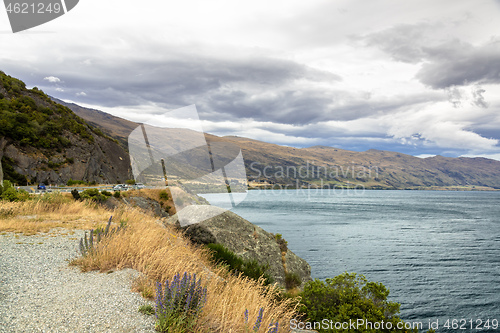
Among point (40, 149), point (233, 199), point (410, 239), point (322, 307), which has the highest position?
point (40, 149)

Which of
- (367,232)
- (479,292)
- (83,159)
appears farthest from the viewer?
(83,159)

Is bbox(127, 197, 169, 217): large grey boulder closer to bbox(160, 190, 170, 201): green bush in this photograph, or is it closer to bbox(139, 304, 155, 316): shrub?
bbox(160, 190, 170, 201): green bush

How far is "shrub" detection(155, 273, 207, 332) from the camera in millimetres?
4422

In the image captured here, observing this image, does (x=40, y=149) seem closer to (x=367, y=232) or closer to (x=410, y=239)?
(x=367, y=232)

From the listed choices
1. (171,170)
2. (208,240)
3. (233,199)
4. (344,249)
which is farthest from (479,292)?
(171,170)

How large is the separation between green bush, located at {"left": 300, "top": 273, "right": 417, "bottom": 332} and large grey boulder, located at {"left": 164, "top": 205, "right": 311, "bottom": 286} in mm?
5236

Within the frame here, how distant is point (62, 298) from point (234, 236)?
9.14m

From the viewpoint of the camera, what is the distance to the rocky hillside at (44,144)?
5072 centimetres

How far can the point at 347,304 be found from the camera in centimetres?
753

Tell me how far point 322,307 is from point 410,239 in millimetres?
45555

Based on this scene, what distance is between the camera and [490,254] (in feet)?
123

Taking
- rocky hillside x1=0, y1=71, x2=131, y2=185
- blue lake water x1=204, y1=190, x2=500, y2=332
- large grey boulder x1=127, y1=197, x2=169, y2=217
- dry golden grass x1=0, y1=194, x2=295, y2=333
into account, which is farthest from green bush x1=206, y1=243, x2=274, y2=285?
rocky hillside x1=0, y1=71, x2=131, y2=185

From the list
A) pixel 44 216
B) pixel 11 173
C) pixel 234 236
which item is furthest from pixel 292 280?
pixel 11 173

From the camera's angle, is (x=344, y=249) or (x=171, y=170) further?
(x=344, y=249)
